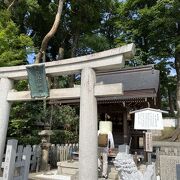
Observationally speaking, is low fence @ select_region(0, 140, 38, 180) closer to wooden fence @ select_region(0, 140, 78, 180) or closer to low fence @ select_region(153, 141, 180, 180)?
wooden fence @ select_region(0, 140, 78, 180)

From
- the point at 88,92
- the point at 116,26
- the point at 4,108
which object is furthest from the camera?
the point at 116,26

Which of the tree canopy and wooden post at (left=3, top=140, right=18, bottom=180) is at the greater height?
the tree canopy

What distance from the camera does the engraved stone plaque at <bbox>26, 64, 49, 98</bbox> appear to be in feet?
18.8

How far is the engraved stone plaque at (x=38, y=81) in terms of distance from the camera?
5.73 meters

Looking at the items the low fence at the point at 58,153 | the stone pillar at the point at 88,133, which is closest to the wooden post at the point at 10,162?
the stone pillar at the point at 88,133

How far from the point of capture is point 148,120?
6.95m

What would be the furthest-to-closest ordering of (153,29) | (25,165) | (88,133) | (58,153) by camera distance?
(153,29) < (58,153) < (25,165) < (88,133)

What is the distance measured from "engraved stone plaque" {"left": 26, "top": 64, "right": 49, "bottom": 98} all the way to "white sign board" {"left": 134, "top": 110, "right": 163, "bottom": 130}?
9.26 feet

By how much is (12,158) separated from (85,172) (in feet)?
6.69

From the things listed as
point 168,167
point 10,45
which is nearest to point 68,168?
point 168,167

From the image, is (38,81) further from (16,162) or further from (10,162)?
(16,162)

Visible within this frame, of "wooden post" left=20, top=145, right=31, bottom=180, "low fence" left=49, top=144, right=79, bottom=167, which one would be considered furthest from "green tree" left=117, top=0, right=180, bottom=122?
"wooden post" left=20, top=145, right=31, bottom=180

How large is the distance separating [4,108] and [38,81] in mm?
1137

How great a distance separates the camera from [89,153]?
4891 mm
